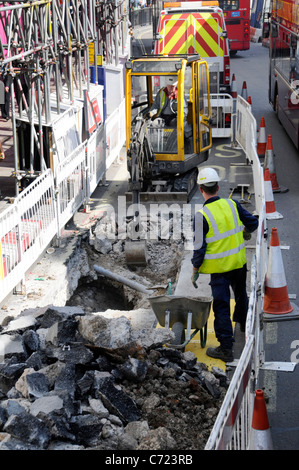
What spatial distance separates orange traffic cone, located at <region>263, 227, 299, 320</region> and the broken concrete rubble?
66.1 inches

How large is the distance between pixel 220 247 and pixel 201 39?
37.4 ft

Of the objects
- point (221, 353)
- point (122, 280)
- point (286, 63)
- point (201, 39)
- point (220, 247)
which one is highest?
point (201, 39)

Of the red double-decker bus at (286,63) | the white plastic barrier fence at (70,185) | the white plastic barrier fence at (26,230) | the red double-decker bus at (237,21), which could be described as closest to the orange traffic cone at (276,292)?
the white plastic barrier fence at (26,230)

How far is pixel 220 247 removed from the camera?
7.10m

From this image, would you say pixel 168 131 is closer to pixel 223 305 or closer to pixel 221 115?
pixel 221 115

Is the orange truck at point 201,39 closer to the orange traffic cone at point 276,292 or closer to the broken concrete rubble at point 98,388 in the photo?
the orange traffic cone at point 276,292

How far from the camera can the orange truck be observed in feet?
56.6

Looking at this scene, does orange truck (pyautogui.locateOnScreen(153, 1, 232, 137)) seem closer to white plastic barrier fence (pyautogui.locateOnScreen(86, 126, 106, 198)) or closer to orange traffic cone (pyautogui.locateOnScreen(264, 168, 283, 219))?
white plastic barrier fence (pyautogui.locateOnScreen(86, 126, 106, 198))

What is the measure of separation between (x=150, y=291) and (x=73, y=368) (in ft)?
11.6

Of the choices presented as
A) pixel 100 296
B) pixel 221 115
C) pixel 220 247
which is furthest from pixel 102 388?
pixel 221 115

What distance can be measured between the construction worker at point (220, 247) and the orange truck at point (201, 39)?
10183mm

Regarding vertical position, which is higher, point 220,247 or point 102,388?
point 220,247

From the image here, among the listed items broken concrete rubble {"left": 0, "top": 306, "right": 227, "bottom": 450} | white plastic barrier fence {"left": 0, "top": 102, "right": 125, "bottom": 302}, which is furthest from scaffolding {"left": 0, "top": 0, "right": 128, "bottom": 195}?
broken concrete rubble {"left": 0, "top": 306, "right": 227, "bottom": 450}

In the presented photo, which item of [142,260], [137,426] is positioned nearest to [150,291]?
[142,260]
